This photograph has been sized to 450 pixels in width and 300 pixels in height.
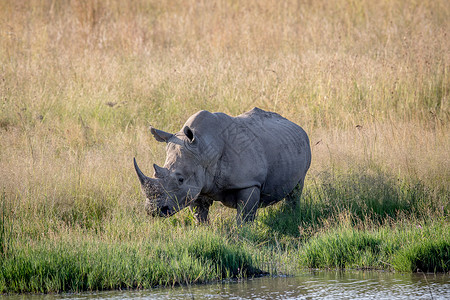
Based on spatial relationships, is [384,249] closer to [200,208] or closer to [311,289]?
[311,289]

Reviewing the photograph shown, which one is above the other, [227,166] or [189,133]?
[189,133]

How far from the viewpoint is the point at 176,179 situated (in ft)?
23.0

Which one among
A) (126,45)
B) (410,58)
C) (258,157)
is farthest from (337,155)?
(126,45)

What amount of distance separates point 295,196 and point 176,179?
206cm

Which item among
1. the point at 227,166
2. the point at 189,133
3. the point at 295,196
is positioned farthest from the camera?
the point at 295,196

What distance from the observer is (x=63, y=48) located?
14.9 m

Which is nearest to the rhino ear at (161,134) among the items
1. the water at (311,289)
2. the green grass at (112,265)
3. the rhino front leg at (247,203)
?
the rhino front leg at (247,203)

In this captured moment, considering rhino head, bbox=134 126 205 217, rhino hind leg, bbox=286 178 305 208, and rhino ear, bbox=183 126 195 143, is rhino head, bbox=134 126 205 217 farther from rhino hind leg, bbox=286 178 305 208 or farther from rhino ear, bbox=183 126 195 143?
rhino hind leg, bbox=286 178 305 208

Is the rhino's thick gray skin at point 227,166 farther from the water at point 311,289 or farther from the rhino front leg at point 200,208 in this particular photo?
the water at point 311,289

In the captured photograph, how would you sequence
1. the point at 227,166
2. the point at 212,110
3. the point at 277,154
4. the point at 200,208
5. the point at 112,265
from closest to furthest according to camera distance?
the point at 112,265 → the point at 227,166 → the point at 200,208 → the point at 277,154 → the point at 212,110

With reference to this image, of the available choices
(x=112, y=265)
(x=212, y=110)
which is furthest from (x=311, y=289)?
(x=212, y=110)

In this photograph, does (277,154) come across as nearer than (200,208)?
No

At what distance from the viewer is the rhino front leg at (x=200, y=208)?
764 cm

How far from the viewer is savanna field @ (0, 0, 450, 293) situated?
627 centimetres
